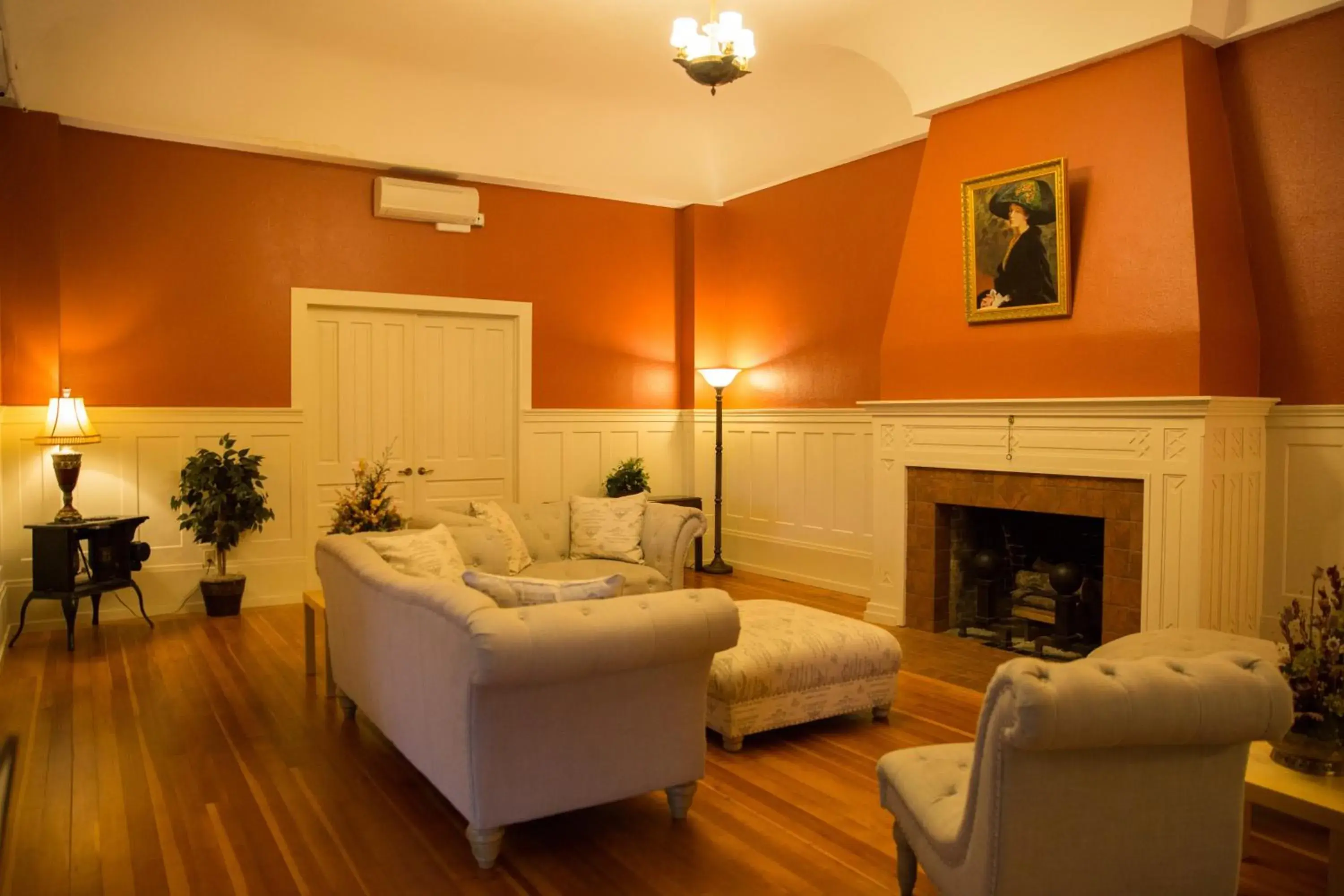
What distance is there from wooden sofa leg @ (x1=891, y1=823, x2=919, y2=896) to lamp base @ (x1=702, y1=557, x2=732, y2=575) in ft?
17.9

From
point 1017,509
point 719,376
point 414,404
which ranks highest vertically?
point 719,376

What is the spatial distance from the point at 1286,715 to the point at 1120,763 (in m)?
0.39

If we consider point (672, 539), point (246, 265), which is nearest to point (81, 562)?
point (246, 265)

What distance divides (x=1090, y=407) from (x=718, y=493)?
153 inches

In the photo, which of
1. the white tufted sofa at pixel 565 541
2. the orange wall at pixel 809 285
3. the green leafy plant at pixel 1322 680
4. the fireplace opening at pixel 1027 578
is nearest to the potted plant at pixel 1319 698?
the green leafy plant at pixel 1322 680

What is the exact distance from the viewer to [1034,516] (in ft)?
19.6

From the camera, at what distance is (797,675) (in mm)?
4121

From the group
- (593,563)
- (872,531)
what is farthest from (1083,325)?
(593,563)

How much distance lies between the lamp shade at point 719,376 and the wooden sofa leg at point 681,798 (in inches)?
204

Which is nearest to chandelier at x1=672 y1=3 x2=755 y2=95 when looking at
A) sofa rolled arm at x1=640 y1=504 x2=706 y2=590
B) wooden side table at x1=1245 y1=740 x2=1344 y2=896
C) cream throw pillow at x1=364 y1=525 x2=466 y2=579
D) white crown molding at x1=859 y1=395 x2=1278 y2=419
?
white crown molding at x1=859 y1=395 x2=1278 y2=419

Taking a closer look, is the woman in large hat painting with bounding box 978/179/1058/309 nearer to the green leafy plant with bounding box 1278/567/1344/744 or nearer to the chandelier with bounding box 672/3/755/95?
the chandelier with bounding box 672/3/755/95

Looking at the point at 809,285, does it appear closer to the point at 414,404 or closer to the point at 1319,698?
the point at 414,404

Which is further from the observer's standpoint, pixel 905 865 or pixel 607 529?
pixel 607 529

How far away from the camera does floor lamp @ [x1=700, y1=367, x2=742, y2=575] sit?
26.8 ft
